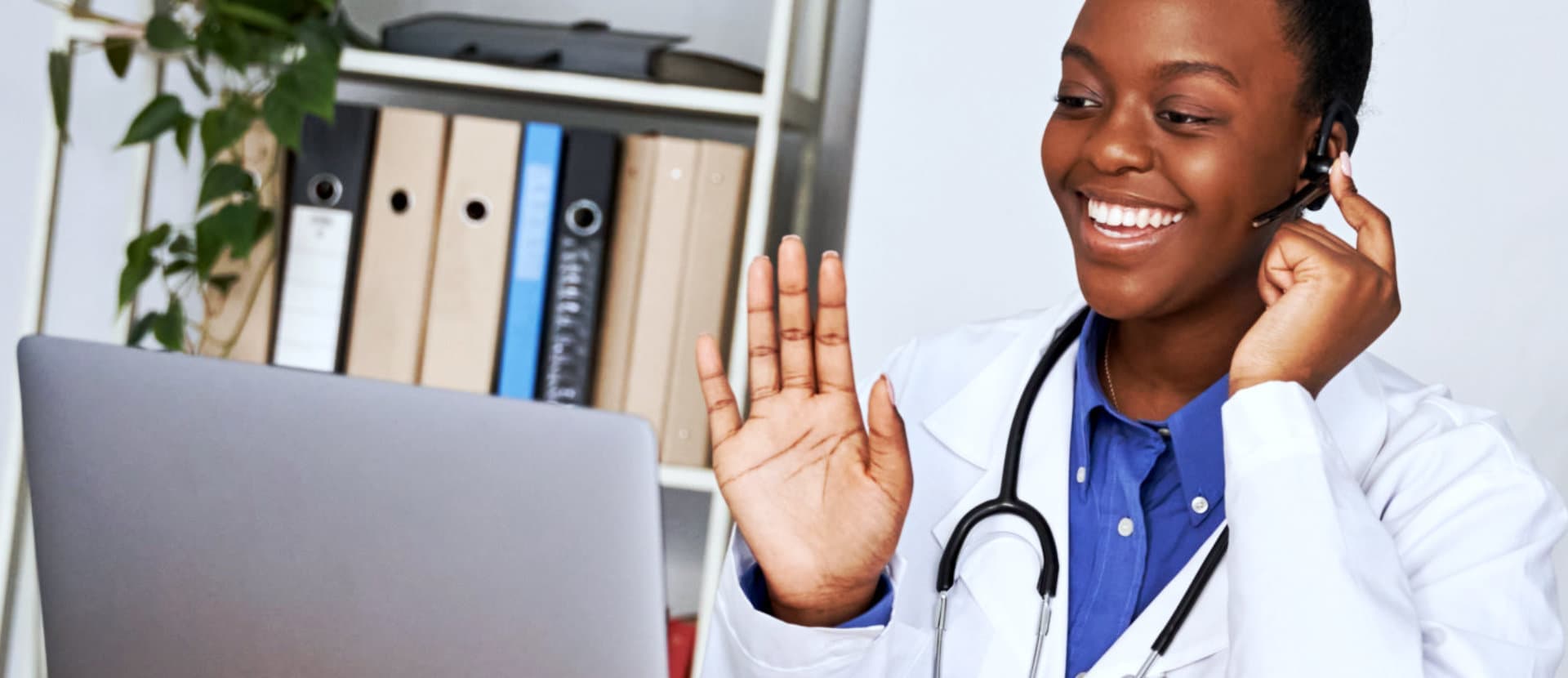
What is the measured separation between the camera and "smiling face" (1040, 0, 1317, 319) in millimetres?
1071

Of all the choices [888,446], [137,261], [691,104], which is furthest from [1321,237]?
[137,261]

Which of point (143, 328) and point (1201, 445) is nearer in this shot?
point (1201, 445)

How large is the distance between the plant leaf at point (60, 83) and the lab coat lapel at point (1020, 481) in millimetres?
1132

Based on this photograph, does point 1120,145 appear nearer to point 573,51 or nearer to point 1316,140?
point 1316,140

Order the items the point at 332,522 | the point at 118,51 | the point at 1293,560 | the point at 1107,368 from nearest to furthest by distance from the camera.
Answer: the point at 332,522
the point at 1293,560
the point at 1107,368
the point at 118,51

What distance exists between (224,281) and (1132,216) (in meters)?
1.14

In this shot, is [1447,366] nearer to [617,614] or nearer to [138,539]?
[617,614]

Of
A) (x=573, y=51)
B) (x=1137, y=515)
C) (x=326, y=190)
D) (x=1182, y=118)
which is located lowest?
(x=1137, y=515)

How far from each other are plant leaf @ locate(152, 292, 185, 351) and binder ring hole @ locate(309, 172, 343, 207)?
0.21 m

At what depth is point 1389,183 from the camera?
1.50 m

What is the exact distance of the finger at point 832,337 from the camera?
0.97 meters

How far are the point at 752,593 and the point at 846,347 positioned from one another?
0.67 feet

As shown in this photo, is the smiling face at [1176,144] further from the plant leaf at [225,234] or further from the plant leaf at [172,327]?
the plant leaf at [172,327]

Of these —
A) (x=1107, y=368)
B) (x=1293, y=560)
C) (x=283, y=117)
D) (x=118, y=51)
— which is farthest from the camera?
(x=118, y=51)
